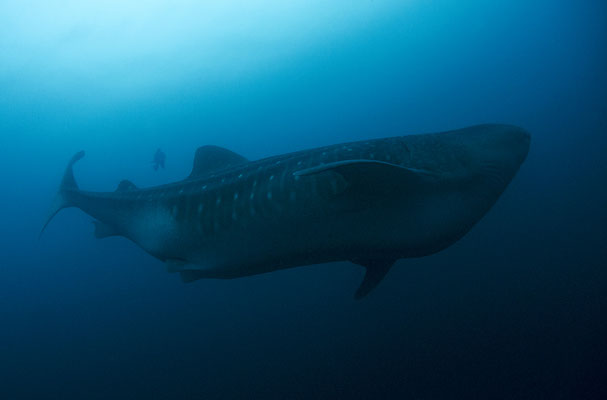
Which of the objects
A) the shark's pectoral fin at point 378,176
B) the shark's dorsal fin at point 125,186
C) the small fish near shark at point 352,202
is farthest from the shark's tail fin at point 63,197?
the shark's pectoral fin at point 378,176

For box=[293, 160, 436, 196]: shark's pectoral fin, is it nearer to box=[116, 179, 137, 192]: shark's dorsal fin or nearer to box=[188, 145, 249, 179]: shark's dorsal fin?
box=[188, 145, 249, 179]: shark's dorsal fin

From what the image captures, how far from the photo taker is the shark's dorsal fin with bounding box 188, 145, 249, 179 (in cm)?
395

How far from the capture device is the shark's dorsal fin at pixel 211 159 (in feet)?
13.0

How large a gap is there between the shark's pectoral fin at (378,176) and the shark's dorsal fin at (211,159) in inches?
80.9

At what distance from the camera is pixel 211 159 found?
3.98 m

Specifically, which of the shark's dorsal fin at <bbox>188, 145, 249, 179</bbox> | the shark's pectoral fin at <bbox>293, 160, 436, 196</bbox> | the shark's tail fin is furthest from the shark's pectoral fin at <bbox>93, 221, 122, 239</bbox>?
the shark's pectoral fin at <bbox>293, 160, 436, 196</bbox>

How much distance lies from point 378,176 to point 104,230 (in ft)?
13.1

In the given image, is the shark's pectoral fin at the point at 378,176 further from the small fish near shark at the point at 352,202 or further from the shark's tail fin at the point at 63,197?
the shark's tail fin at the point at 63,197

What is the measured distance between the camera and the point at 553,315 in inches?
208

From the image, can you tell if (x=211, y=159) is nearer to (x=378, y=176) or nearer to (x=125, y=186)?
(x=125, y=186)

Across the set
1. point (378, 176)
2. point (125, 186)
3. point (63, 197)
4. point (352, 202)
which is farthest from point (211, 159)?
point (63, 197)

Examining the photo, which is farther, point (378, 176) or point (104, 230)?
point (104, 230)

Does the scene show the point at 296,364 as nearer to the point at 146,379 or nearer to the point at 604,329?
the point at 146,379

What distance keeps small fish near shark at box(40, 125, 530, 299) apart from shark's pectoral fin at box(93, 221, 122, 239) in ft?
5.33
